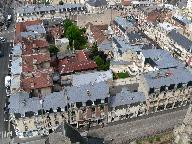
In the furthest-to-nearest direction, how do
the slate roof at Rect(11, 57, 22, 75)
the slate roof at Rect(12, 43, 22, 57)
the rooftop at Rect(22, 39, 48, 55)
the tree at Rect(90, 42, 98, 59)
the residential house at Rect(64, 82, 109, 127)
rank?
the tree at Rect(90, 42, 98, 59)
the rooftop at Rect(22, 39, 48, 55)
the slate roof at Rect(12, 43, 22, 57)
the slate roof at Rect(11, 57, 22, 75)
the residential house at Rect(64, 82, 109, 127)

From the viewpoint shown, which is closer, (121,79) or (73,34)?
(121,79)

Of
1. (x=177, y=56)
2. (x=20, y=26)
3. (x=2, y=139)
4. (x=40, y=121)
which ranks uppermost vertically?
(x=20, y=26)

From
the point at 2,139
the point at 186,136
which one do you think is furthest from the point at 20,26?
the point at 186,136

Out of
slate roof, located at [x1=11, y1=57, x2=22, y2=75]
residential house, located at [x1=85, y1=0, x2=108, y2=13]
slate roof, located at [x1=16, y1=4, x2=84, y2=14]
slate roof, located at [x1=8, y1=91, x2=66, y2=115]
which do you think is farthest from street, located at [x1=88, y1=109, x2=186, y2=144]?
slate roof, located at [x1=16, y1=4, x2=84, y2=14]

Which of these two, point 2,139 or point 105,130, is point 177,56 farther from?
point 2,139

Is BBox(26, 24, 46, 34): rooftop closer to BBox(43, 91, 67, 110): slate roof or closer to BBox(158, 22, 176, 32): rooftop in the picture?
BBox(43, 91, 67, 110): slate roof

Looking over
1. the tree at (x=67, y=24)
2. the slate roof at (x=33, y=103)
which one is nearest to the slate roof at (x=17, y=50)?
the tree at (x=67, y=24)
